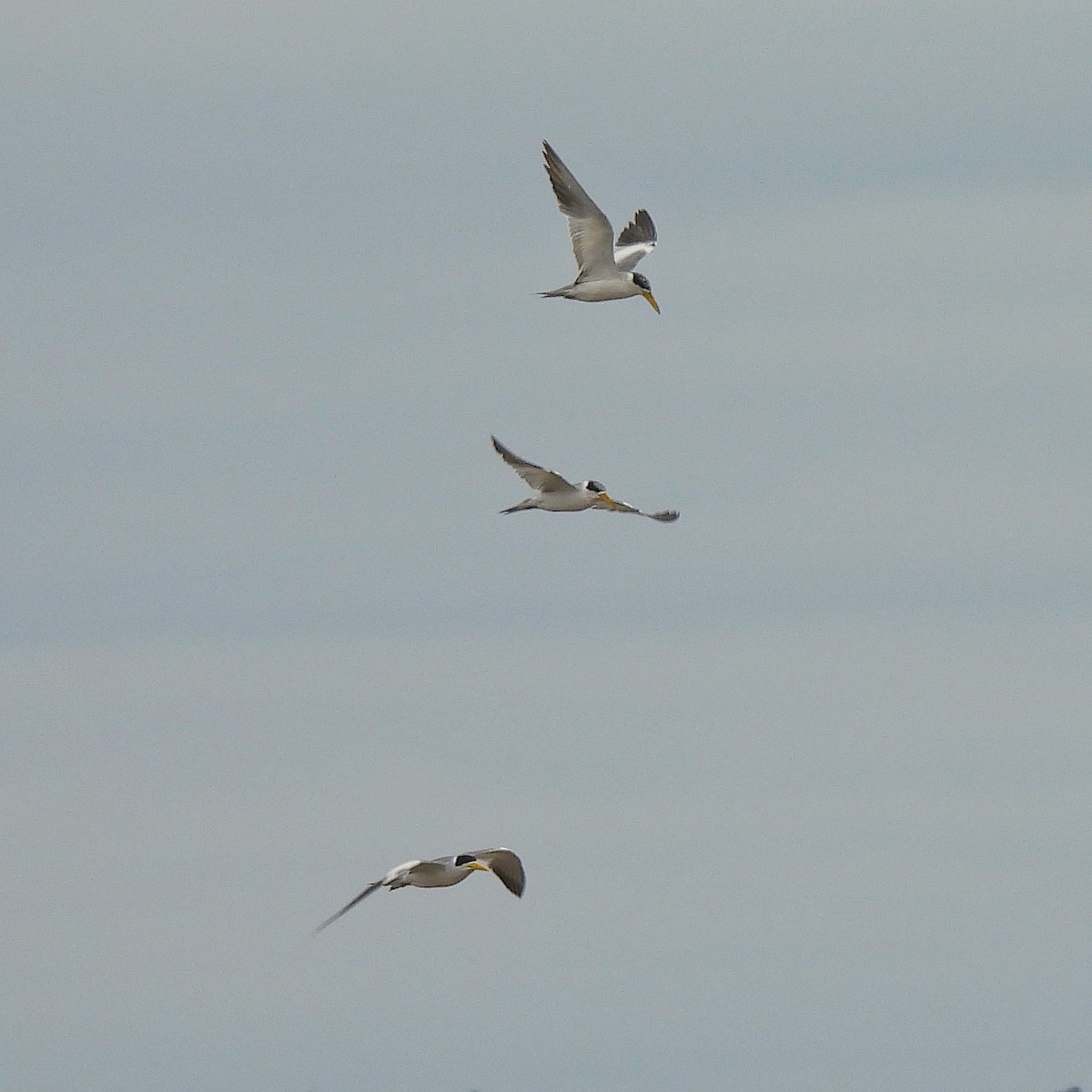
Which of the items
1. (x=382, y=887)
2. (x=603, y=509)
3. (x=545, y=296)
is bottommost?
(x=382, y=887)

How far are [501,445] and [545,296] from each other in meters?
6.16

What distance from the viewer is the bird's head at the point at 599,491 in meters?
72.9


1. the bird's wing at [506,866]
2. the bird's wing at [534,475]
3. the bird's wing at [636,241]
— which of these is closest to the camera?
the bird's wing at [506,866]

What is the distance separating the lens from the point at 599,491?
239 ft

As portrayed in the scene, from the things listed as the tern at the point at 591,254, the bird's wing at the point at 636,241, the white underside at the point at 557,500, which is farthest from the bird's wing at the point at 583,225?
the white underside at the point at 557,500

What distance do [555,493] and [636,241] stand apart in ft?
58.9

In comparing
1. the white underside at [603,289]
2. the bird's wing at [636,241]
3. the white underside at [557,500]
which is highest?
the bird's wing at [636,241]

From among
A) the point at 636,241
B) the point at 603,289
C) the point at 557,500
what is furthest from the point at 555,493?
the point at 636,241

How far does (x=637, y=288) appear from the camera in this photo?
7869 cm

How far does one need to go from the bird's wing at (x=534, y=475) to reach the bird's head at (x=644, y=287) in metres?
8.65

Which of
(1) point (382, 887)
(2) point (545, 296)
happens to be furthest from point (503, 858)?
(2) point (545, 296)

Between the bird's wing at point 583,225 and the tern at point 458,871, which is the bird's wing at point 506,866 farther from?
the bird's wing at point 583,225

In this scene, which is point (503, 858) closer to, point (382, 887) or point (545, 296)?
point (382, 887)

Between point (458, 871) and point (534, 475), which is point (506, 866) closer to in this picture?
point (458, 871)
